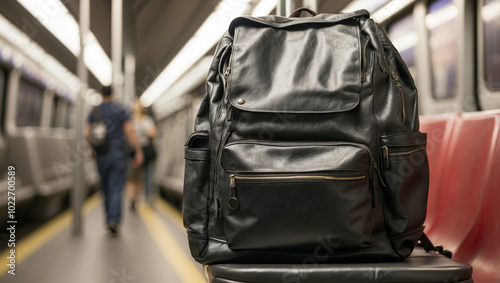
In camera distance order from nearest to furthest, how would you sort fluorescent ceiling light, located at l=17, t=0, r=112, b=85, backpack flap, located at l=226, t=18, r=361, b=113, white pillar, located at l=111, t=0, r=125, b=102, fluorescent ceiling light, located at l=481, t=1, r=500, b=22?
backpack flap, located at l=226, t=18, r=361, b=113 → fluorescent ceiling light, located at l=481, t=1, r=500, b=22 → fluorescent ceiling light, located at l=17, t=0, r=112, b=85 → white pillar, located at l=111, t=0, r=125, b=102

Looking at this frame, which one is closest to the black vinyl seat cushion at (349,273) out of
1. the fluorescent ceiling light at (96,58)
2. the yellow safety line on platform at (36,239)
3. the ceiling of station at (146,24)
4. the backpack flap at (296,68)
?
the backpack flap at (296,68)

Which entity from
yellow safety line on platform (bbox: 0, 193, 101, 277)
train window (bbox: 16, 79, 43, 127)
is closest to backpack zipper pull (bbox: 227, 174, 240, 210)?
yellow safety line on platform (bbox: 0, 193, 101, 277)

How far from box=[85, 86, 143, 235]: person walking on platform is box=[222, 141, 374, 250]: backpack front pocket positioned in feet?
14.1

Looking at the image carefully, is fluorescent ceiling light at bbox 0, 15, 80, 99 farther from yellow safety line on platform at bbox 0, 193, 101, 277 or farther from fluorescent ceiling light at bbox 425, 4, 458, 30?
fluorescent ceiling light at bbox 425, 4, 458, 30

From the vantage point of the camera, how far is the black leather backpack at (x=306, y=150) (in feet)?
4.49

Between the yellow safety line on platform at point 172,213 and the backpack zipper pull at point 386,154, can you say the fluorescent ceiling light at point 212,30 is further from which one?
the yellow safety line on platform at point 172,213

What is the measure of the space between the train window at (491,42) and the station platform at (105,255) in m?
2.35

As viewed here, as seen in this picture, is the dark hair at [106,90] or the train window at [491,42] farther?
the dark hair at [106,90]

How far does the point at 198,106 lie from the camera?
12.4 ft

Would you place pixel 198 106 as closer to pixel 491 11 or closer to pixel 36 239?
pixel 491 11

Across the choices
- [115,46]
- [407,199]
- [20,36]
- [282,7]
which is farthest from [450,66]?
[115,46]

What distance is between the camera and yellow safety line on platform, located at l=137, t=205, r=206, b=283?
3.52 metres

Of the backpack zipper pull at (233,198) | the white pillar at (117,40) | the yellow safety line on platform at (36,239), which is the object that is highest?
the white pillar at (117,40)

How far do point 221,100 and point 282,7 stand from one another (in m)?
1.07
